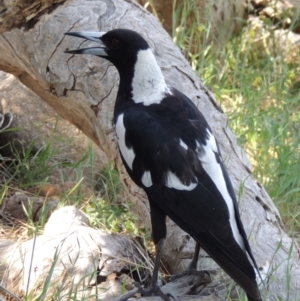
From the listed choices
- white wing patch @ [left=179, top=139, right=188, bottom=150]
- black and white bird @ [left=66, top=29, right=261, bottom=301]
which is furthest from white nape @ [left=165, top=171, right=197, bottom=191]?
white wing patch @ [left=179, top=139, right=188, bottom=150]

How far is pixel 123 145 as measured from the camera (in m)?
2.74

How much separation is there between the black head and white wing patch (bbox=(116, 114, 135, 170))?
11.3 inches

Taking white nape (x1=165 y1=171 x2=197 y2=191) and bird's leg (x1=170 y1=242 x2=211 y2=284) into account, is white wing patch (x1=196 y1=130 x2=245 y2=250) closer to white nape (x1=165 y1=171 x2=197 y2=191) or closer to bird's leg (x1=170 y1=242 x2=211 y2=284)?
white nape (x1=165 y1=171 x2=197 y2=191)

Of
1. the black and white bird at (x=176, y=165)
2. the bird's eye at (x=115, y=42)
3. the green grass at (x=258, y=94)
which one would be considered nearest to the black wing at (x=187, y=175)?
the black and white bird at (x=176, y=165)

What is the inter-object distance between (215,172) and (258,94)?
2166 millimetres

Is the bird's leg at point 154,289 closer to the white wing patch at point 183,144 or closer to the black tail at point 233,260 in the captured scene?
the black tail at point 233,260

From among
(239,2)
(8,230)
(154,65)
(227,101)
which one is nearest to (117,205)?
(8,230)

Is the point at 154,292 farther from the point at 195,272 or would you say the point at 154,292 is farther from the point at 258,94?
the point at 258,94

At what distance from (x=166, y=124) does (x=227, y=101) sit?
2153 mm

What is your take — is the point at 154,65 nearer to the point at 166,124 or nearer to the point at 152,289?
the point at 166,124

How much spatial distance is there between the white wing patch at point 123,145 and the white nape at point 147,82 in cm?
14

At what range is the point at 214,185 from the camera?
259 centimetres

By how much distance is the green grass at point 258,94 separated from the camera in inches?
149

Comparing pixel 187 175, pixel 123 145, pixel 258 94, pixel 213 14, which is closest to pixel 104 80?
pixel 123 145
